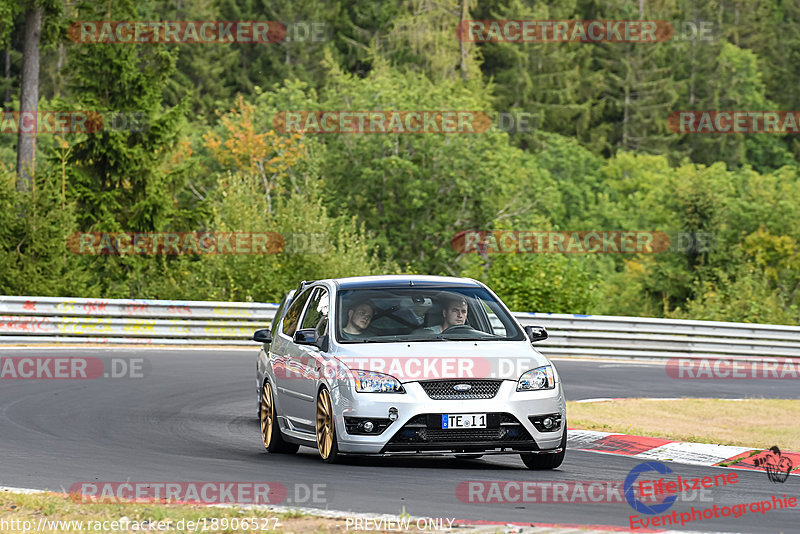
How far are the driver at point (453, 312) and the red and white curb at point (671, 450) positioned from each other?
2.13m

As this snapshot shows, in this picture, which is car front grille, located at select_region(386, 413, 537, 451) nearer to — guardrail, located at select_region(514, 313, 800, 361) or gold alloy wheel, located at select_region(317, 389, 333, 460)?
gold alloy wheel, located at select_region(317, 389, 333, 460)

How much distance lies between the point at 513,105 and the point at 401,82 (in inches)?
1185

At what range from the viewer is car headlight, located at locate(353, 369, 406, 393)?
10383 mm

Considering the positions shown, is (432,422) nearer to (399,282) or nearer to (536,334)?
(536,334)

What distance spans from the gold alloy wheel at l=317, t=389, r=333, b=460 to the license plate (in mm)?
968

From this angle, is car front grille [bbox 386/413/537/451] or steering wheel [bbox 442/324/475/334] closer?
car front grille [bbox 386/413/537/451]

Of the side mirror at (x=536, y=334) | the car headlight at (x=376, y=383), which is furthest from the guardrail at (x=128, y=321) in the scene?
the car headlight at (x=376, y=383)

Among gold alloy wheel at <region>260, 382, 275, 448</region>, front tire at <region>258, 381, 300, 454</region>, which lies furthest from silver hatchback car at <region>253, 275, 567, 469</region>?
gold alloy wheel at <region>260, 382, 275, 448</region>

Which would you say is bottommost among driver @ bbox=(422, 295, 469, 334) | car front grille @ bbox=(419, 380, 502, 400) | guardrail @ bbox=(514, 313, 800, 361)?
guardrail @ bbox=(514, 313, 800, 361)

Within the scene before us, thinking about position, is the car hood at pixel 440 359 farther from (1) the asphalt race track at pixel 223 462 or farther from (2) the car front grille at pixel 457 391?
(1) the asphalt race track at pixel 223 462

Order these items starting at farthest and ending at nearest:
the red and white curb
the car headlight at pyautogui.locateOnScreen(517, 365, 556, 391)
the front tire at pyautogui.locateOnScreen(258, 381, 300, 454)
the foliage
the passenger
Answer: the foliage
the front tire at pyautogui.locateOnScreen(258, 381, 300, 454)
the red and white curb
the passenger
the car headlight at pyautogui.locateOnScreen(517, 365, 556, 391)

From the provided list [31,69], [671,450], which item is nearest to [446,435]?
[671,450]

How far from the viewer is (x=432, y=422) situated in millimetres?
10320

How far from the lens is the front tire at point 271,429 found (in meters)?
12.2
